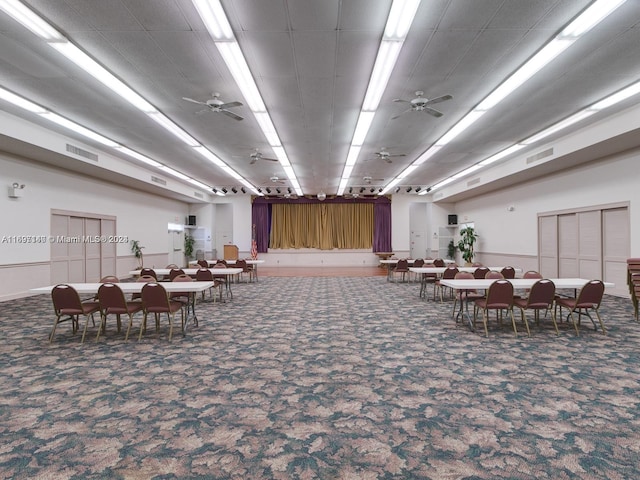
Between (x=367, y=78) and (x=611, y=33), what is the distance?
3.10 meters

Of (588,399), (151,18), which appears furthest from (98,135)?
(588,399)

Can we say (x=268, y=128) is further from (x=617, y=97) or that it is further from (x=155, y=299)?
(x=617, y=97)

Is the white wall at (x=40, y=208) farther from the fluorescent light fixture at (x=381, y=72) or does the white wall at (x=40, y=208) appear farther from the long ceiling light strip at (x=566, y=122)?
the long ceiling light strip at (x=566, y=122)

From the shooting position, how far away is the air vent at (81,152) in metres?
8.81

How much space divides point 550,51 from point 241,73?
4334 mm

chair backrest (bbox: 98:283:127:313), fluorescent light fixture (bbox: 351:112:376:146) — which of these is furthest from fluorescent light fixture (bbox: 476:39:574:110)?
chair backrest (bbox: 98:283:127:313)

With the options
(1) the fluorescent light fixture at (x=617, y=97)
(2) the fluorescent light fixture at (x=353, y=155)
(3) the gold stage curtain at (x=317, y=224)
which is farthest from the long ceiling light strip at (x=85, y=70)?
(3) the gold stage curtain at (x=317, y=224)

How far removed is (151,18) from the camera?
4191 millimetres

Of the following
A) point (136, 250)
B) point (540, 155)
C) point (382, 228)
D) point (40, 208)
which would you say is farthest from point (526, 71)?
point (382, 228)

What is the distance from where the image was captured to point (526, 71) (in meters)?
5.45

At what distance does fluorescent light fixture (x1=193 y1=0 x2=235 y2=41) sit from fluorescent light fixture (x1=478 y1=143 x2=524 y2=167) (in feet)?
26.5

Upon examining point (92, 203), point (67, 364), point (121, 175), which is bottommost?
point (67, 364)

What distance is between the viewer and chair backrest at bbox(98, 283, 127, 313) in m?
4.98

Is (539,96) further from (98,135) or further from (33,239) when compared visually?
(33,239)
